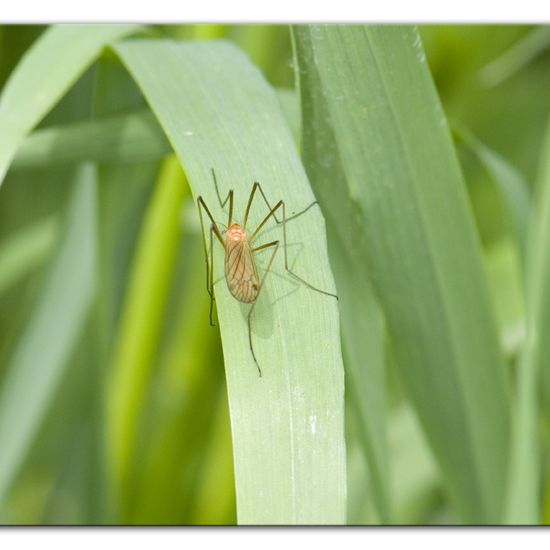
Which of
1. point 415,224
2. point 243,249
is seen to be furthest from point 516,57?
point 243,249

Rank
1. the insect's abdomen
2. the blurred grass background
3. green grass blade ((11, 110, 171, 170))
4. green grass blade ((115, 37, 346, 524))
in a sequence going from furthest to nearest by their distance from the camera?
the blurred grass background
green grass blade ((11, 110, 171, 170))
the insect's abdomen
green grass blade ((115, 37, 346, 524))

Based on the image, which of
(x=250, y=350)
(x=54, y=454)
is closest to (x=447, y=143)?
(x=250, y=350)

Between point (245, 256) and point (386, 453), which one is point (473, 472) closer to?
point (386, 453)

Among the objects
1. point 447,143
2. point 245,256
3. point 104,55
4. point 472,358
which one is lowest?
point 472,358

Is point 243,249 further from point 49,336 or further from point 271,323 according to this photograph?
point 49,336

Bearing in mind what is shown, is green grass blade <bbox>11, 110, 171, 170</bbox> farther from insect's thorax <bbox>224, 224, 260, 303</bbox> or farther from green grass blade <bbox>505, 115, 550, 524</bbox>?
green grass blade <bbox>505, 115, 550, 524</bbox>

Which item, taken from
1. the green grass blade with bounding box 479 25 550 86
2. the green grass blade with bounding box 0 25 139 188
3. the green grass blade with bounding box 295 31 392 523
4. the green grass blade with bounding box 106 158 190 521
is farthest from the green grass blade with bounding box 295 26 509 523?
the green grass blade with bounding box 479 25 550 86

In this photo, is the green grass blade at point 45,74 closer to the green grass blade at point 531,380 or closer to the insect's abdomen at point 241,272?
the insect's abdomen at point 241,272
